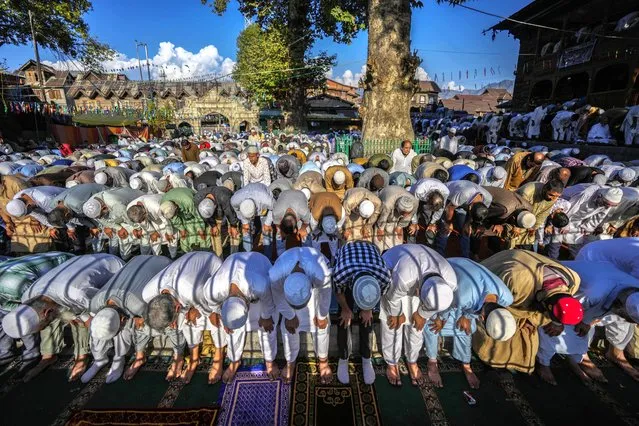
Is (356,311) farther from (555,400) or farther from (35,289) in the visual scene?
(35,289)

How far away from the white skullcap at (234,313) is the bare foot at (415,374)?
6.24 feet

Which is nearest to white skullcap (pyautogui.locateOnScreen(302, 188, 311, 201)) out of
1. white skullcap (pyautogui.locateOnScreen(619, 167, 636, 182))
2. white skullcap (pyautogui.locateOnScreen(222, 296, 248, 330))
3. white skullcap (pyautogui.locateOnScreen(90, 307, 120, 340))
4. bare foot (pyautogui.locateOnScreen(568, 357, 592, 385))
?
white skullcap (pyautogui.locateOnScreen(222, 296, 248, 330))

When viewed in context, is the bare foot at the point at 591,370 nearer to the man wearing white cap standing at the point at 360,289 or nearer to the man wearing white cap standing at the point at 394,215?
the man wearing white cap standing at the point at 360,289

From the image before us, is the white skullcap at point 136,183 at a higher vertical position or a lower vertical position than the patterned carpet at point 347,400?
higher

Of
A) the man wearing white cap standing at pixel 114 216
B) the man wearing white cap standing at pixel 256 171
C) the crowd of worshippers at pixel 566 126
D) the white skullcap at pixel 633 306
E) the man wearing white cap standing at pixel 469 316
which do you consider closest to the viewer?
the white skullcap at pixel 633 306

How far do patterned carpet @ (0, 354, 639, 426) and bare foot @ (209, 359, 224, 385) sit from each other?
0.08 metres

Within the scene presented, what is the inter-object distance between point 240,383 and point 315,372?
0.82 m

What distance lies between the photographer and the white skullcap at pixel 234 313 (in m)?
2.77

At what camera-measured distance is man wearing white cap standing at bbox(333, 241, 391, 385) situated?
286 centimetres

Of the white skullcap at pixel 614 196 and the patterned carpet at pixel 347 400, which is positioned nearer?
the patterned carpet at pixel 347 400

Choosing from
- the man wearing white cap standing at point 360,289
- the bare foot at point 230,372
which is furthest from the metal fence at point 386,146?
the bare foot at point 230,372

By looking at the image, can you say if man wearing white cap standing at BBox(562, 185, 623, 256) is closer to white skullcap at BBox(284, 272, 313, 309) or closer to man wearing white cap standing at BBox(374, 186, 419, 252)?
man wearing white cap standing at BBox(374, 186, 419, 252)

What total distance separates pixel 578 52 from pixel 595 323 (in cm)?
2057

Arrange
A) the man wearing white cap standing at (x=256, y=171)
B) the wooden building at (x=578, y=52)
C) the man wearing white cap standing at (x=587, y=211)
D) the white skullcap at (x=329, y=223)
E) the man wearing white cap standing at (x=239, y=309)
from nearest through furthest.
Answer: the man wearing white cap standing at (x=239, y=309) → the white skullcap at (x=329, y=223) → the man wearing white cap standing at (x=587, y=211) → the man wearing white cap standing at (x=256, y=171) → the wooden building at (x=578, y=52)
